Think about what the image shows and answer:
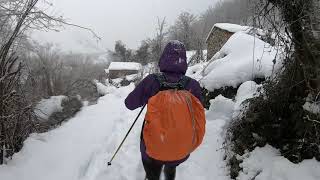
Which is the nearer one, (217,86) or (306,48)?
(306,48)

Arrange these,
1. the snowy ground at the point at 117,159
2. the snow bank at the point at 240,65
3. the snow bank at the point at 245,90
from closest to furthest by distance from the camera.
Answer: the snowy ground at the point at 117,159 → the snow bank at the point at 245,90 → the snow bank at the point at 240,65

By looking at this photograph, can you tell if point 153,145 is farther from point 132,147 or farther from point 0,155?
point 132,147

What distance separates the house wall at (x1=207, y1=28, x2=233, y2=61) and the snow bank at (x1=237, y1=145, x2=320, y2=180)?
47.0 ft

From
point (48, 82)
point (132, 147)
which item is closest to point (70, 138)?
point (132, 147)

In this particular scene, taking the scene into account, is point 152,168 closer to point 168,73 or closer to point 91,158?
point 168,73

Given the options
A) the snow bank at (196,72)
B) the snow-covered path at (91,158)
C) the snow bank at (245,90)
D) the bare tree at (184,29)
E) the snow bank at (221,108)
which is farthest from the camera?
the bare tree at (184,29)

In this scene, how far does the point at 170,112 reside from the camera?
10.1ft

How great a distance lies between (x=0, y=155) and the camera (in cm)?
464

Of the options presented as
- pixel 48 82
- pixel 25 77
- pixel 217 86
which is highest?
pixel 25 77

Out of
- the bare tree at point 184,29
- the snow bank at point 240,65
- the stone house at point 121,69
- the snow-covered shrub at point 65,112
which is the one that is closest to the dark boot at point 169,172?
the snow bank at point 240,65

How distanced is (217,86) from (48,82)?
9713mm

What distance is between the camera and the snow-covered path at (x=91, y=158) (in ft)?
15.6

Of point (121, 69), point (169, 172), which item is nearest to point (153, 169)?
point (169, 172)

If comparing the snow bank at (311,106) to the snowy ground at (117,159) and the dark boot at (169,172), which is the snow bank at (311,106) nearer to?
the snowy ground at (117,159)
